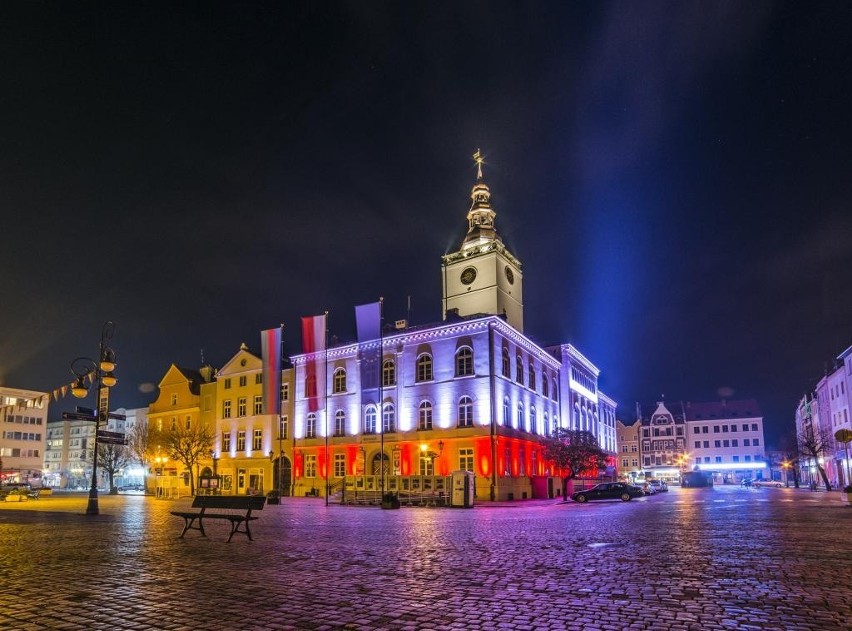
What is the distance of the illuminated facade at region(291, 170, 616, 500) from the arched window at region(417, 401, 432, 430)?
80 millimetres

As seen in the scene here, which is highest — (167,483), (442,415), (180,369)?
(180,369)

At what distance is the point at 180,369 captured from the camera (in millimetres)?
71500

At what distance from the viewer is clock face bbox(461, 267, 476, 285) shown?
67125mm

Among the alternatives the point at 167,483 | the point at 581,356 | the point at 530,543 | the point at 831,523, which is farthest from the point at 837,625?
the point at 581,356

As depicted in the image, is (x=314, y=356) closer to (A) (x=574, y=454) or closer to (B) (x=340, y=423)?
(B) (x=340, y=423)

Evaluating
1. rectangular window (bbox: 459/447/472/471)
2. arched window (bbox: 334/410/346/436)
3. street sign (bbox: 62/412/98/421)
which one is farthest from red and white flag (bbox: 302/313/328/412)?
street sign (bbox: 62/412/98/421)

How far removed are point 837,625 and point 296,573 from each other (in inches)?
285

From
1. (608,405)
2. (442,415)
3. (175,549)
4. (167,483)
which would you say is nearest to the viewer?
(175,549)

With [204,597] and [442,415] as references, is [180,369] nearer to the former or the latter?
[442,415]

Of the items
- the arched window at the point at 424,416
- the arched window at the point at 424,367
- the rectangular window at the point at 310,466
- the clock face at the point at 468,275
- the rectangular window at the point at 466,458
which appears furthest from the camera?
the clock face at the point at 468,275

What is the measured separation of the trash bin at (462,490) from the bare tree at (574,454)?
63.7 ft

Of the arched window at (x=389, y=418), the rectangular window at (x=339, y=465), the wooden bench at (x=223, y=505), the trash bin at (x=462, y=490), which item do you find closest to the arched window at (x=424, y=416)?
the arched window at (x=389, y=418)

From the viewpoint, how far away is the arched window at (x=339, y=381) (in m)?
57.8

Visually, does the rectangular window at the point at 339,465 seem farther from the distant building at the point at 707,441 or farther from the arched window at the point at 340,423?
the distant building at the point at 707,441
